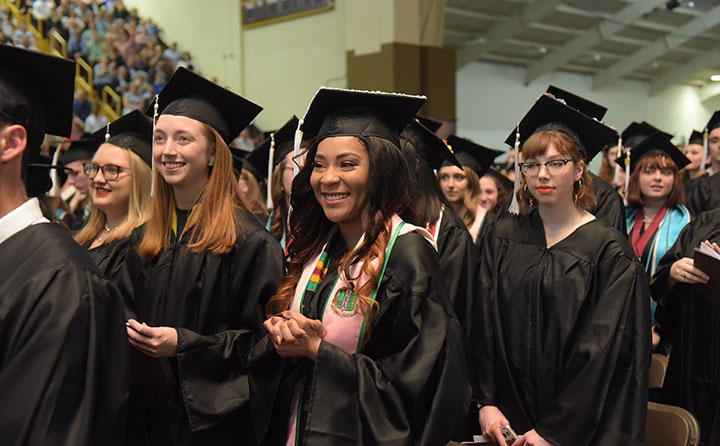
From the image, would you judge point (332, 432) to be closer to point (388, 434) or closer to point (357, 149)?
point (388, 434)

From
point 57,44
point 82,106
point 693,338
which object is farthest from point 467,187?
point 57,44

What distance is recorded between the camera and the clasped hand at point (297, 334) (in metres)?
1.88

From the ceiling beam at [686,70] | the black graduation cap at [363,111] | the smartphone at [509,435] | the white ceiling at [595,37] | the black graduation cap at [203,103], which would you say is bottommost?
the smartphone at [509,435]

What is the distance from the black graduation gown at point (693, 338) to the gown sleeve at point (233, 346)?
2191 mm

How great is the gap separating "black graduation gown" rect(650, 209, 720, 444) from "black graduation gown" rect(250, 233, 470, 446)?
6.47ft

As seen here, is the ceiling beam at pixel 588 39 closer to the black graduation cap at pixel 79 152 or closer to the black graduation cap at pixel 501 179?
the black graduation cap at pixel 501 179

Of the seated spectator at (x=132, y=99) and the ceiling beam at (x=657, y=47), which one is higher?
the ceiling beam at (x=657, y=47)

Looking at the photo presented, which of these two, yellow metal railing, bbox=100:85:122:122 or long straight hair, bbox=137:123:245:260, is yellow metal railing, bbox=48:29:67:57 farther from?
long straight hair, bbox=137:123:245:260

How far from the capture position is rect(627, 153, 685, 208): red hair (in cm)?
470

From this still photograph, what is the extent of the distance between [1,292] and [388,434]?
3.47ft

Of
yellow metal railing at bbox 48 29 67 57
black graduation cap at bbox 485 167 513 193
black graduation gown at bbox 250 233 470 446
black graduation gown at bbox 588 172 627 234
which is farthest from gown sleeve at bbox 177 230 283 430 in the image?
Result: yellow metal railing at bbox 48 29 67 57

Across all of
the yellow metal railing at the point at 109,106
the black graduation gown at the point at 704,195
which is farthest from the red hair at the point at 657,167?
the yellow metal railing at the point at 109,106

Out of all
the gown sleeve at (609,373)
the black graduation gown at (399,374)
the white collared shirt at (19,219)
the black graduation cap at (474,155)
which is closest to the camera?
the white collared shirt at (19,219)

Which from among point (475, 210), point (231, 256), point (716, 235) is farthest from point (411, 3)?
point (231, 256)
